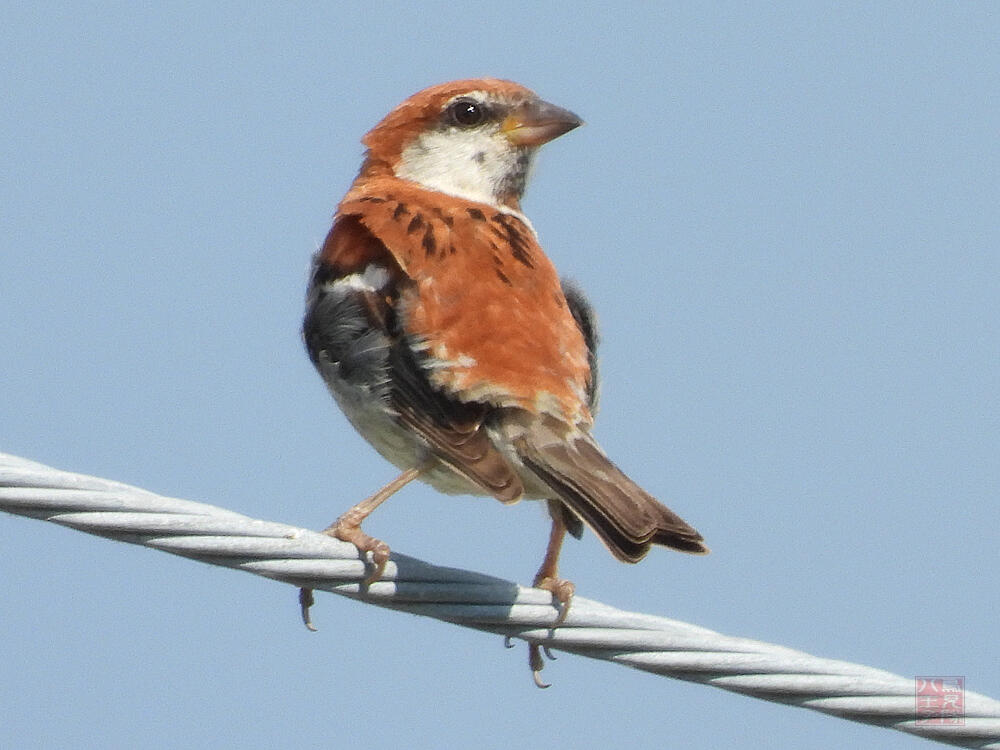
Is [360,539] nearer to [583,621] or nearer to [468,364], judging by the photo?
[468,364]

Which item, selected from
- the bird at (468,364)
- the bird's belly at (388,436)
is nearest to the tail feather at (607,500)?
the bird at (468,364)

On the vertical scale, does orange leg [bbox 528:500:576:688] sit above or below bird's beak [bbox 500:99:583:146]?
below

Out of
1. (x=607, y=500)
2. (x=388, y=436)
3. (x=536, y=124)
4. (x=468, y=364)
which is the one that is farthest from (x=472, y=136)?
(x=607, y=500)

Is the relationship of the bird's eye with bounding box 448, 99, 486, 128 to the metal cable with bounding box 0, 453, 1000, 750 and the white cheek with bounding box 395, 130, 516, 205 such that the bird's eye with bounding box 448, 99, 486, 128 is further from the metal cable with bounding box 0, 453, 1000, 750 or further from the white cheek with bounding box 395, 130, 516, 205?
the metal cable with bounding box 0, 453, 1000, 750

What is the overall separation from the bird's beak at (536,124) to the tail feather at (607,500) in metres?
2.69

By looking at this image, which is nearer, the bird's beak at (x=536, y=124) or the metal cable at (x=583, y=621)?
the metal cable at (x=583, y=621)

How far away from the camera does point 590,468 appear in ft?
20.0

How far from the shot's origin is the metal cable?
4043 mm

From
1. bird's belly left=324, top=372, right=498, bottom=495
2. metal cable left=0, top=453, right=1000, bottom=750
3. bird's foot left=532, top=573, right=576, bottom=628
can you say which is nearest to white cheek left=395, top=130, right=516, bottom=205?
bird's belly left=324, top=372, right=498, bottom=495

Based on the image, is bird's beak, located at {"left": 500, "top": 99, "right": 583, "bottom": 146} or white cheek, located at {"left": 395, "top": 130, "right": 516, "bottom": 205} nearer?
white cheek, located at {"left": 395, "top": 130, "right": 516, "bottom": 205}

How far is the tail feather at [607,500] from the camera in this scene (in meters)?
5.68

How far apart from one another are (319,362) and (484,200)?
62.5 inches

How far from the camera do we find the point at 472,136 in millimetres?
8562

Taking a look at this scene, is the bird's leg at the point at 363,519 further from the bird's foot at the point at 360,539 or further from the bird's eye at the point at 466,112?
the bird's eye at the point at 466,112
